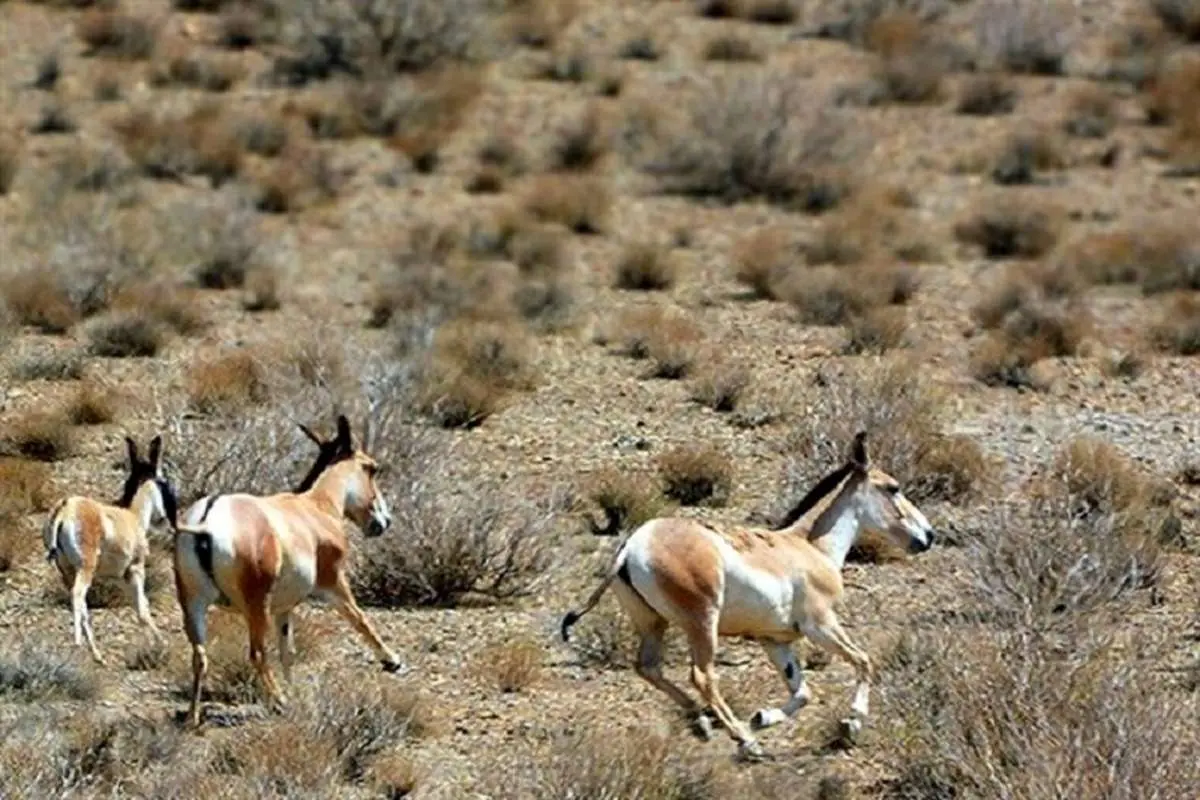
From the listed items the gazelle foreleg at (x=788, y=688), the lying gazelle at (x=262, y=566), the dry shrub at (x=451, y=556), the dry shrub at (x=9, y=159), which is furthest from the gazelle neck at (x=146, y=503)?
the dry shrub at (x=9, y=159)

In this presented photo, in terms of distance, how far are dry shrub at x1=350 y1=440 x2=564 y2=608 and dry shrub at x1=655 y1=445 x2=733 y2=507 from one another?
6.15 feet

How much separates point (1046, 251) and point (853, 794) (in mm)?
17066

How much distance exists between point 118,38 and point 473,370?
52.8 feet

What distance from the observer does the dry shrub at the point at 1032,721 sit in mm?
10312

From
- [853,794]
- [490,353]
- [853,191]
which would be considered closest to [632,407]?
[490,353]

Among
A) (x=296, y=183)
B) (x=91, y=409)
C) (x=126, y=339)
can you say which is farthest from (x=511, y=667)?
(x=296, y=183)

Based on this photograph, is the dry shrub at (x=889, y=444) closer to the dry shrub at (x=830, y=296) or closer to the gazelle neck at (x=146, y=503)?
the gazelle neck at (x=146, y=503)

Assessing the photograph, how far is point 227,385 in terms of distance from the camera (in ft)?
66.5

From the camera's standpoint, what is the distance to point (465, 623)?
15211mm

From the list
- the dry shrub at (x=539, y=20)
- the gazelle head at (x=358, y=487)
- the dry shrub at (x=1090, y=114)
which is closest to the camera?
the gazelle head at (x=358, y=487)

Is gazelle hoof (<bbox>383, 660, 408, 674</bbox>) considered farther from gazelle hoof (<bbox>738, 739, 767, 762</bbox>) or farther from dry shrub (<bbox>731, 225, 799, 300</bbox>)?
dry shrub (<bbox>731, 225, 799, 300</bbox>)

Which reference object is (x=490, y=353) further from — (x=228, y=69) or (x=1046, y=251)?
(x=228, y=69)

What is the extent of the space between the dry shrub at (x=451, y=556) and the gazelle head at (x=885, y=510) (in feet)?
10.0

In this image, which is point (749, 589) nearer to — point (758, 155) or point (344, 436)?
point (344, 436)
